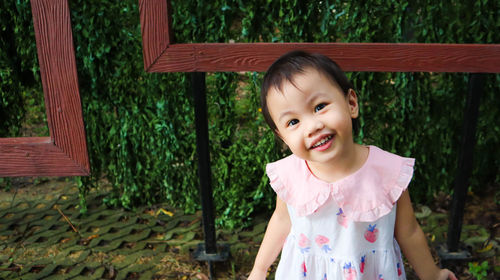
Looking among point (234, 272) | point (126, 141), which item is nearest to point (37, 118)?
point (126, 141)

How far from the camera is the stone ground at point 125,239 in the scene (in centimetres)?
271

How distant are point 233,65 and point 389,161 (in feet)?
2.55

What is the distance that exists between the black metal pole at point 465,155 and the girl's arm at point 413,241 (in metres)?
0.81

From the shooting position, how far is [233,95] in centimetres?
281

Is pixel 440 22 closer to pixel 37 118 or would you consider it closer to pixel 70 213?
pixel 70 213

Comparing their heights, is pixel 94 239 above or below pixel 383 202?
below

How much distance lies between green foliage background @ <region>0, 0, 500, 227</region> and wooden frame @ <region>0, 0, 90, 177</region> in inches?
43.9

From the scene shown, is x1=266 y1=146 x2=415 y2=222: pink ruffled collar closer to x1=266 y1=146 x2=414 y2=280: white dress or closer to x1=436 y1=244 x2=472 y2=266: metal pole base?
x1=266 y1=146 x2=414 y2=280: white dress

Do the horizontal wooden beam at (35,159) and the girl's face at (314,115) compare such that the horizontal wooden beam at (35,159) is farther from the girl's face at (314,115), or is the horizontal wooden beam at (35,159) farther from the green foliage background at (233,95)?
the green foliage background at (233,95)

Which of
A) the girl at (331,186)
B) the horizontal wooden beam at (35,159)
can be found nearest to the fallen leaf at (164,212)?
the horizontal wooden beam at (35,159)

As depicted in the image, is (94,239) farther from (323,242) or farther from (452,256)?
(452,256)

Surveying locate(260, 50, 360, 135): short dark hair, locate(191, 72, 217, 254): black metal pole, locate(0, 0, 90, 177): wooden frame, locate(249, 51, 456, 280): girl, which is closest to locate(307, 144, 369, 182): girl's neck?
locate(249, 51, 456, 280): girl

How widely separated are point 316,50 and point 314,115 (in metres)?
0.54

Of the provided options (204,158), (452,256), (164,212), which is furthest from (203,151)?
(452,256)
